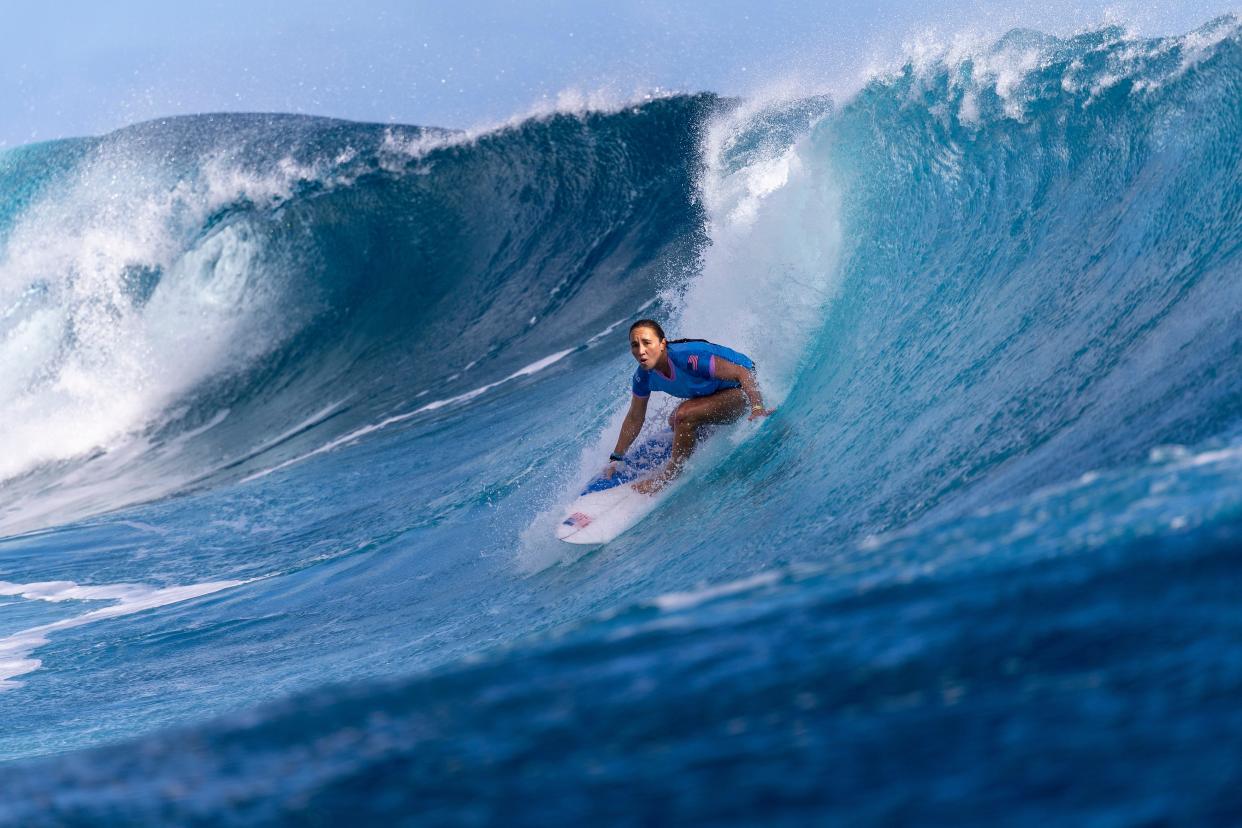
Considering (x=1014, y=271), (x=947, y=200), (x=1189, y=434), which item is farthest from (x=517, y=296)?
(x=1189, y=434)

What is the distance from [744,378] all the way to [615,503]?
87 centimetres

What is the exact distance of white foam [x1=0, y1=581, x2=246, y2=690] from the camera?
5839 millimetres

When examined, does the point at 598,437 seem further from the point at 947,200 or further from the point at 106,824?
the point at 106,824

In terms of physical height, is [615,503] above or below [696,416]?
below

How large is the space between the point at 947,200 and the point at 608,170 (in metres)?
6.23

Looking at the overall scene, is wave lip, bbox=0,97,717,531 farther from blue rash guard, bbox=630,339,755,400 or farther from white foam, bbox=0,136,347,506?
blue rash guard, bbox=630,339,755,400

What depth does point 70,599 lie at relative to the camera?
6984mm

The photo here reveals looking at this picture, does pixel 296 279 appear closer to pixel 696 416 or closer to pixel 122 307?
pixel 122 307

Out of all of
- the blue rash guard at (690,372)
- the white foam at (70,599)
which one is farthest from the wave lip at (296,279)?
the blue rash guard at (690,372)

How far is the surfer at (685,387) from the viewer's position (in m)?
5.72

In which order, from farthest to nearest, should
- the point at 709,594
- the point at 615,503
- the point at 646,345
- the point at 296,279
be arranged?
1. the point at 296,279
2. the point at 615,503
3. the point at 646,345
4. the point at 709,594

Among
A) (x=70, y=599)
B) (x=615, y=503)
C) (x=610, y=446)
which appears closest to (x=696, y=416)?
(x=615, y=503)

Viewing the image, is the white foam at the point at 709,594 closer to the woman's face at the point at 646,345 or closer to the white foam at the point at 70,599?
A: the woman's face at the point at 646,345

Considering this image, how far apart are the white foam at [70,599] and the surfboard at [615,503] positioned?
2.09 metres
